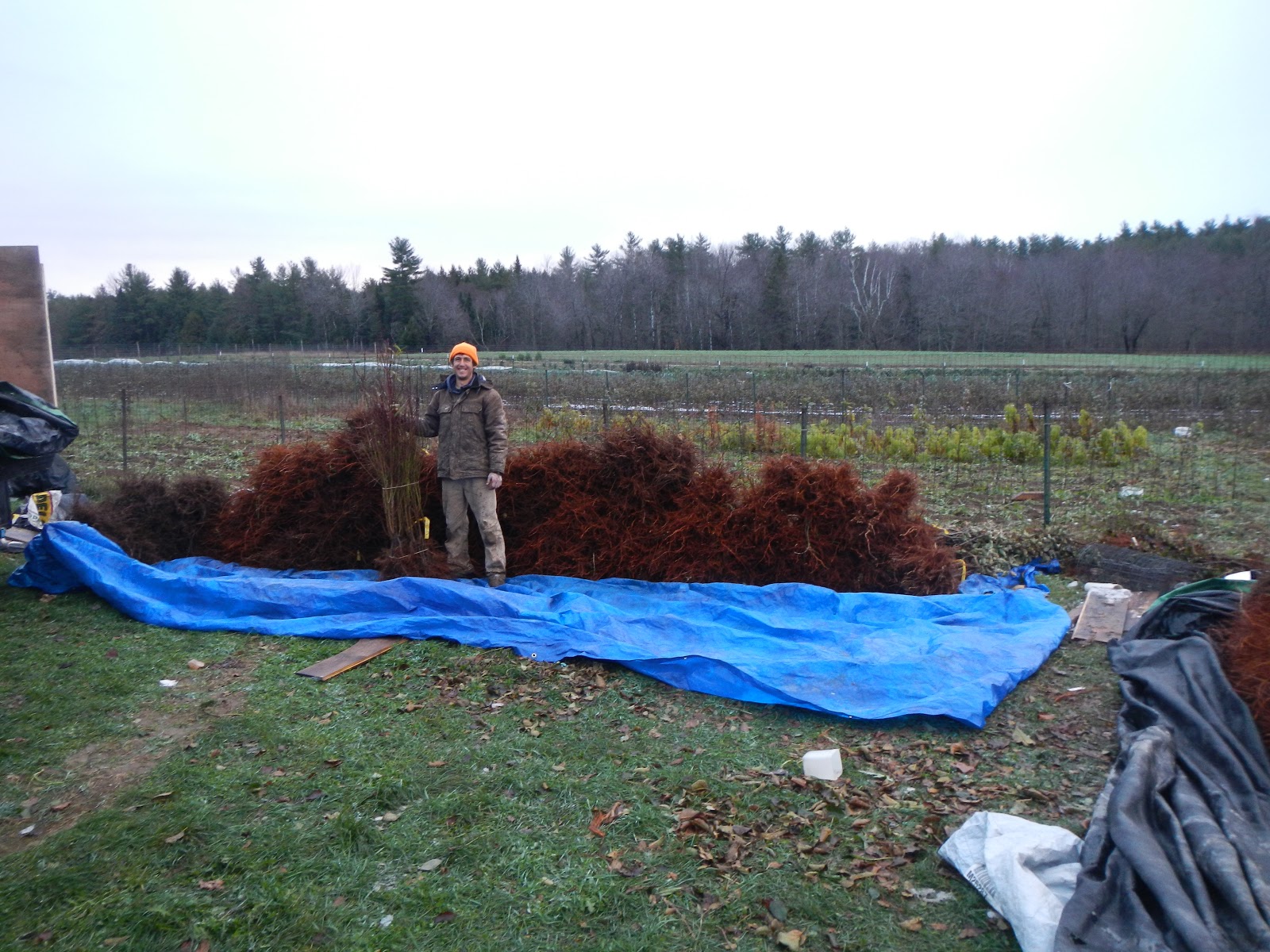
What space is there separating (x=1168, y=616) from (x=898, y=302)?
128ft

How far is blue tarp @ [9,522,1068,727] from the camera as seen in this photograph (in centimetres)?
448

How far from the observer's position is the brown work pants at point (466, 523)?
21.5ft

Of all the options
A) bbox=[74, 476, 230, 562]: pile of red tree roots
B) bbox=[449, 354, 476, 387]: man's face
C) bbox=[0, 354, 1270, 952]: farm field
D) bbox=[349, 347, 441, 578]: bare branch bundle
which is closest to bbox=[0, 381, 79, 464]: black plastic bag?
bbox=[74, 476, 230, 562]: pile of red tree roots

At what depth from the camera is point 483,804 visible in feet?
11.2

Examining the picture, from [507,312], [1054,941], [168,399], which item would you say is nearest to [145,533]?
[1054,941]

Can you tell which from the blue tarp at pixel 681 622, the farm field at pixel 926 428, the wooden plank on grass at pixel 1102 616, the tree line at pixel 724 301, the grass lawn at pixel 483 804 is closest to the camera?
the grass lawn at pixel 483 804

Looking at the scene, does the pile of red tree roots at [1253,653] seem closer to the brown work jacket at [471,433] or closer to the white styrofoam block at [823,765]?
the white styrofoam block at [823,765]

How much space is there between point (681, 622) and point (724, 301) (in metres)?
41.7

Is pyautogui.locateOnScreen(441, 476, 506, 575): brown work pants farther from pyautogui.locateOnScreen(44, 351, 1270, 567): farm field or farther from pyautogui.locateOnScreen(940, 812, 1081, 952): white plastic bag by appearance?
pyautogui.locateOnScreen(940, 812, 1081, 952): white plastic bag

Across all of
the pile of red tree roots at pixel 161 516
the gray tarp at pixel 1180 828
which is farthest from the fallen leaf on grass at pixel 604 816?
the pile of red tree roots at pixel 161 516

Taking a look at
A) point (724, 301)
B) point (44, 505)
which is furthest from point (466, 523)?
point (724, 301)

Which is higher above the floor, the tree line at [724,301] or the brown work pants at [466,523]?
the tree line at [724,301]

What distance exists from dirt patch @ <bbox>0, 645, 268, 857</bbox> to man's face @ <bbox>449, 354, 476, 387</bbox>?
2.47 meters

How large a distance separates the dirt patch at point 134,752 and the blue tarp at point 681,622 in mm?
704
